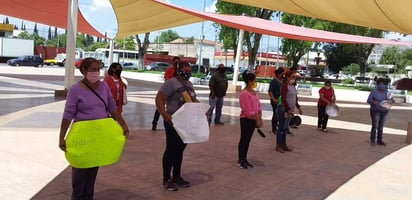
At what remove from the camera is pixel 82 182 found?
3.83 m

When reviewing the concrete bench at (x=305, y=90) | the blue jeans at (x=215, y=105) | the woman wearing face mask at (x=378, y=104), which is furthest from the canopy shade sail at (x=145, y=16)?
the concrete bench at (x=305, y=90)

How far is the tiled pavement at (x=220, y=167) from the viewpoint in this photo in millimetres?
4879

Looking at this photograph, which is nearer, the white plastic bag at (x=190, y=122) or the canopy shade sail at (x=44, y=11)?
the white plastic bag at (x=190, y=122)

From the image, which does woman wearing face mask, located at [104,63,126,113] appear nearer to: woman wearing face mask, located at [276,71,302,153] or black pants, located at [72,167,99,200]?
woman wearing face mask, located at [276,71,302,153]

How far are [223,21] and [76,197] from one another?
286 inches

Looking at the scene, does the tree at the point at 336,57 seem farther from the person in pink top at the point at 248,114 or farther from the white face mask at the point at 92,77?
the white face mask at the point at 92,77

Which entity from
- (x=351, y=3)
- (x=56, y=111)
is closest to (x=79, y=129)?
(x=351, y=3)

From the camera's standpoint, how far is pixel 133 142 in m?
7.46

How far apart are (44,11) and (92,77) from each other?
34.6 feet

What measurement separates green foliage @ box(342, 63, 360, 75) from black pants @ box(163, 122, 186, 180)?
49.5 m

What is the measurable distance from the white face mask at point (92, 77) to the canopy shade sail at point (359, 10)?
17.0 feet

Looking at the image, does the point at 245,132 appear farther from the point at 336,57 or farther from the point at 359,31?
the point at 336,57

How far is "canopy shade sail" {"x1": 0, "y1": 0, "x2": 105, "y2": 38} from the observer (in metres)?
12.0

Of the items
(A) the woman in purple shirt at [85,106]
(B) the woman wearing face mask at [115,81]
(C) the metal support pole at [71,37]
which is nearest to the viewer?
(A) the woman in purple shirt at [85,106]
